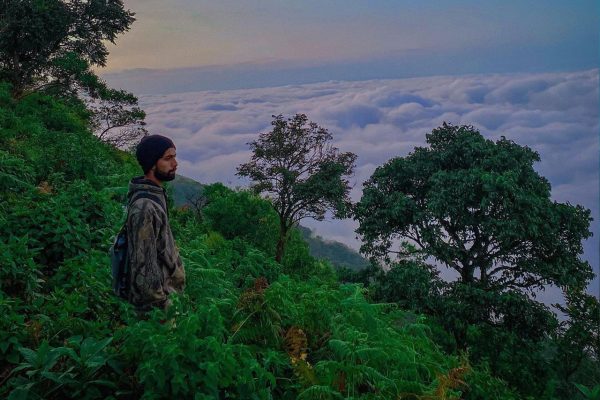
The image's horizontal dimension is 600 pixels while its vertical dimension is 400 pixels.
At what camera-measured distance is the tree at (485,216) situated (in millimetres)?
17797

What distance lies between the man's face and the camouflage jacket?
0.11 meters

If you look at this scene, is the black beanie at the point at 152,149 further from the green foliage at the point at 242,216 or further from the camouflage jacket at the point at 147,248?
the green foliage at the point at 242,216

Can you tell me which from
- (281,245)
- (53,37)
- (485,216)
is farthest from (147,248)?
(53,37)

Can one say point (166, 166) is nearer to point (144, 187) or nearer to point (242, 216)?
point (144, 187)

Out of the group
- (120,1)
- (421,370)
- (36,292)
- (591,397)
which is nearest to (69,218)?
(36,292)

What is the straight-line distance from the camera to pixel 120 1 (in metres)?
36.0

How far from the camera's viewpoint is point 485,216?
60.0 feet

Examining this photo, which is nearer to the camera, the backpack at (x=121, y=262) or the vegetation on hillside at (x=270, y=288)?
the vegetation on hillside at (x=270, y=288)

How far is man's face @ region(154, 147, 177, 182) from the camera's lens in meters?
4.63

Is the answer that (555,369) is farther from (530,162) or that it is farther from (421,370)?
(421,370)

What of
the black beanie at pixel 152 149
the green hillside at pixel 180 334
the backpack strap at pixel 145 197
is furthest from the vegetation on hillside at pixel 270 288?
the black beanie at pixel 152 149

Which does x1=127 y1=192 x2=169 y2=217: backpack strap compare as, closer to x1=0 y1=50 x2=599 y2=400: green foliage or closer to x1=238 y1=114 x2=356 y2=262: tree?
x1=0 y1=50 x2=599 y2=400: green foliage

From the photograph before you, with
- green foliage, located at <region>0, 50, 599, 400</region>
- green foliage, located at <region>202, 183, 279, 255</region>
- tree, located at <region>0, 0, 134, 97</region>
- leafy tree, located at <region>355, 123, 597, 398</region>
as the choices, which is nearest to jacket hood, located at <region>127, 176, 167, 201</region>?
green foliage, located at <region>0, 50, 599, 400</region>

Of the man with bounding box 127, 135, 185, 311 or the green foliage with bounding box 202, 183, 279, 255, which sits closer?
the man with bounding box 127, 135, 185, 311
